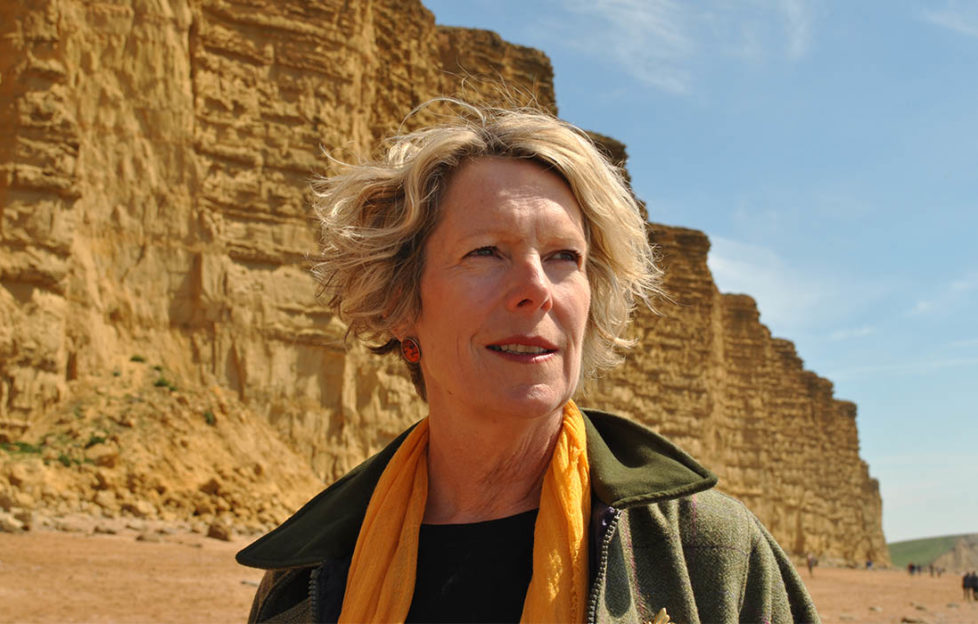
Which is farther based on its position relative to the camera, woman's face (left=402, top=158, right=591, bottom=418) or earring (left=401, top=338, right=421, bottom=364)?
earring (left=401, top=338, right=421, bottom=364)

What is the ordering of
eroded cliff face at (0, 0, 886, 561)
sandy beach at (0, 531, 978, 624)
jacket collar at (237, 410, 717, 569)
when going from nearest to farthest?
jacket collar at (237, 410, 717, 569) < sandy beach at (0, 531, 978, 624) < eroded cliff face at (0, 0, 886, 561)

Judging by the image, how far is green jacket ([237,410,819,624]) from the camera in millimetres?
1680

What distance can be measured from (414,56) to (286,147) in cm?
451

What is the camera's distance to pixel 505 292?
193cm

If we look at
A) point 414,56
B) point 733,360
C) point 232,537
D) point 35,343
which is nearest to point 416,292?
point 232,537

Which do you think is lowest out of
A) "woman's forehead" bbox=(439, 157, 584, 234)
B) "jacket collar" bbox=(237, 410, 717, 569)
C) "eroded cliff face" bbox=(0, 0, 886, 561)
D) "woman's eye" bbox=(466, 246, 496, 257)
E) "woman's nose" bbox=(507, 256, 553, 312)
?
"jacket collar" bbox=(237, 410, 717, 569)

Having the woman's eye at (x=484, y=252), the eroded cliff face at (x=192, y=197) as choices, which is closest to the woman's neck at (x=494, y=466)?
the woman's eye at (x=484, y=252)

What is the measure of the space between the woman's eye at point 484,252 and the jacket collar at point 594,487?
1.35 ft

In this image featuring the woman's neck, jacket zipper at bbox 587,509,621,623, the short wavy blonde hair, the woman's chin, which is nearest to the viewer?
jacket zipper at bbox 587,509,621,623

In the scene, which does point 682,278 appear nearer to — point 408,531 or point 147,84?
point 147,84

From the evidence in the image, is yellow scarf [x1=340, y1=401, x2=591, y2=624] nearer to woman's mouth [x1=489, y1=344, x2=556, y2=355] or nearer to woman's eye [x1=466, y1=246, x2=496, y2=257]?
woman's mouth [x1=489, y1=344, x2=556, y2=355]

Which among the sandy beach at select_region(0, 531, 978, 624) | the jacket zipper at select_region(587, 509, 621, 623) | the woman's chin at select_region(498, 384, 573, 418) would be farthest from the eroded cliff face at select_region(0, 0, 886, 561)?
the jacket zipper at select_region(587, 509, 621, 623)

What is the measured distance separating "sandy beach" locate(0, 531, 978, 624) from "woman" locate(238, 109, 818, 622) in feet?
18.6

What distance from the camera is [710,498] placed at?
5.92ft
